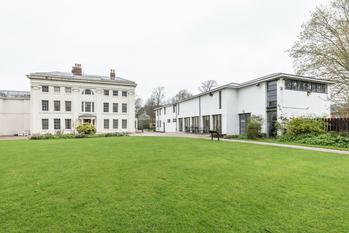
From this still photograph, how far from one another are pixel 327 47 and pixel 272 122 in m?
8.20

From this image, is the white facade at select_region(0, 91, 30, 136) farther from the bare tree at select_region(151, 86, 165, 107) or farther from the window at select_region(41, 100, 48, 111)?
the bare tree at select_region(151, 86, 165, 107)

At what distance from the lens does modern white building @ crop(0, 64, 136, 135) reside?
27922 millimetres

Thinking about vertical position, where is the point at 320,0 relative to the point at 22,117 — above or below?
above

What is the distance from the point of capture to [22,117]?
31.2m

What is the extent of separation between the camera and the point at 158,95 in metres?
60.7

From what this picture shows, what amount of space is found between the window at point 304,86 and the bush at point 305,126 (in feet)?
11.6

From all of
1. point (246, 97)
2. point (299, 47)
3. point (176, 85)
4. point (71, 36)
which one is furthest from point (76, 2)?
point (176, 85)

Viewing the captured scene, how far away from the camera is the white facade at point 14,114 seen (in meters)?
30.0

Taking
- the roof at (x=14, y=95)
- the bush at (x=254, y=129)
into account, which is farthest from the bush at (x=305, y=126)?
the roof at (x=14, y=95)

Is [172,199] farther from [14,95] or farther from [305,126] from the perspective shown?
[14,95]

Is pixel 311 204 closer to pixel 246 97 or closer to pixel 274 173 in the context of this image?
pixel 274 173

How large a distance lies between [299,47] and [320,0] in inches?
160

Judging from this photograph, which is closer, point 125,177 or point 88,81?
point 125,177

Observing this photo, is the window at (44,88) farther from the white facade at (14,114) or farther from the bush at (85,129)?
the bush at (85,129)
